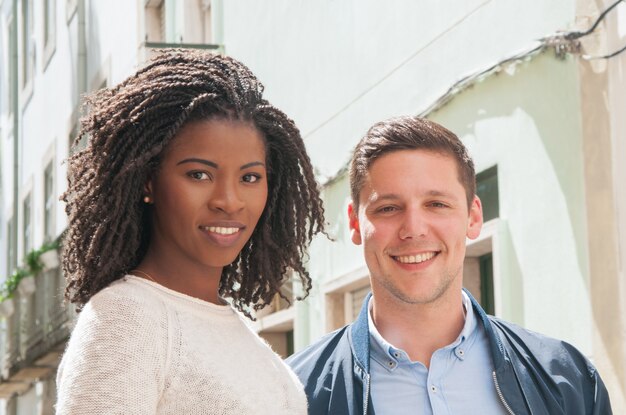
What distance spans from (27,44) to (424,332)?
25.8 metres

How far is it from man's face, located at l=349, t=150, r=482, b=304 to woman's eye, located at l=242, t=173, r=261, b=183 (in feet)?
3.49

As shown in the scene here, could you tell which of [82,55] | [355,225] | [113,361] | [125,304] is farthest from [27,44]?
[113,361]

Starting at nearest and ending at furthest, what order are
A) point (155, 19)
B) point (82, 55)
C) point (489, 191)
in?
point (489, 191)
point (155, 19)
point (82, 55)

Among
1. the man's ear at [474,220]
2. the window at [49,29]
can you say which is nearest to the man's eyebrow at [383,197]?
the man's ear at [474,220]

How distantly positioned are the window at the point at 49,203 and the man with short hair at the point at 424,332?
20.0 m

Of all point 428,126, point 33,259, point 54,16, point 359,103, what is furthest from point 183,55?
point 54,16

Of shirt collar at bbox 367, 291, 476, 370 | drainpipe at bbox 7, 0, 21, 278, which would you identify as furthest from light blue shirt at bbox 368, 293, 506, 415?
drainpipe at bbox 7, 0, 21, 278

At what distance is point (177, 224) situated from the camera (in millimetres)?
4250

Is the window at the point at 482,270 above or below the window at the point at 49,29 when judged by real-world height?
below

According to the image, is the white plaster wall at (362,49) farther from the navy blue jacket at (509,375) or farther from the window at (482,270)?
the navy blue jacket at (509,375)

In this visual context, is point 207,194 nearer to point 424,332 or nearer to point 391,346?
point 391,346

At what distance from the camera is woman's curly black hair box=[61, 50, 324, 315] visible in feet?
13.9

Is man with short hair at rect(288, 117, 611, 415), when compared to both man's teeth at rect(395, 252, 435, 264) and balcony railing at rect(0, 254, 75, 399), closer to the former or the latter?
man's teeth at rect(395, 252, 435, 264)

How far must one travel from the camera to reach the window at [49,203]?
83.4 feet
